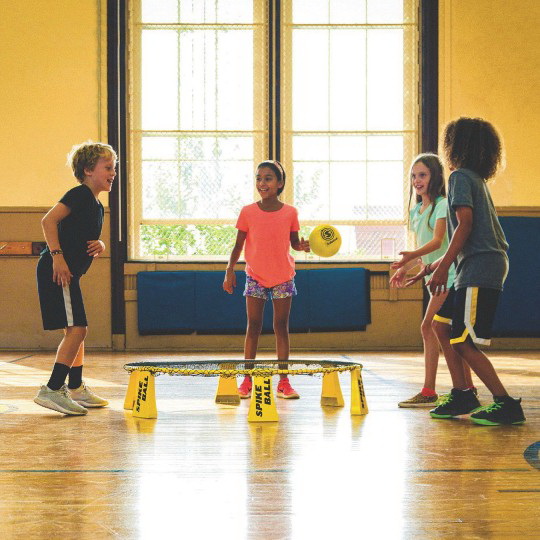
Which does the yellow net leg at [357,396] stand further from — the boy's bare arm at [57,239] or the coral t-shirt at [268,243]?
the boy's bare arm at [57,239]

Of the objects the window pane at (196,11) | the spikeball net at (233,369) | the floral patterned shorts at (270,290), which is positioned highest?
the window pane at (196,11)

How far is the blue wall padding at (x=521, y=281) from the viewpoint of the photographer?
7199mm

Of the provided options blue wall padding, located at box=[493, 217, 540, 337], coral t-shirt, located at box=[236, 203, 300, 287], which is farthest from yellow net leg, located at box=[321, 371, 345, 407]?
blue wall padding, located at box=[493, 217, 540, 337]

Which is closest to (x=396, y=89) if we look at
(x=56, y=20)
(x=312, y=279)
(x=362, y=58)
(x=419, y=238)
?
(x=362, y=58)

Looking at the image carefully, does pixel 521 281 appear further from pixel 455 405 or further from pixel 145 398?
pixel 145 398

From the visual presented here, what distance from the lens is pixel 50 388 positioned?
141 inches

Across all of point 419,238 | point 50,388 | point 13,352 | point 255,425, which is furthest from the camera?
point 13,352

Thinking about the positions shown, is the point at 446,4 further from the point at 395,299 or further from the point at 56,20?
the point at 56,20

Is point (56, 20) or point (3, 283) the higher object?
point (56, 20)

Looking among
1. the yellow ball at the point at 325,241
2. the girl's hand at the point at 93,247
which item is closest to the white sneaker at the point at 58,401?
the girl's hand at the point at 93,247

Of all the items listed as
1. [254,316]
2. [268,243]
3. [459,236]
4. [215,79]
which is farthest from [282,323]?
[215,79]

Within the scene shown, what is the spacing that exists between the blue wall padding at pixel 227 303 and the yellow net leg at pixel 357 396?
351 cm

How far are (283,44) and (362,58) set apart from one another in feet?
2.32

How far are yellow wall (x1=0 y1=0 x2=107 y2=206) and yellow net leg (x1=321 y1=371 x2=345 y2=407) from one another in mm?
4016
